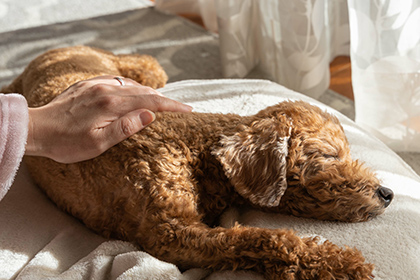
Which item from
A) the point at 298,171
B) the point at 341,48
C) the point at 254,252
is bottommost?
the point at 341,48

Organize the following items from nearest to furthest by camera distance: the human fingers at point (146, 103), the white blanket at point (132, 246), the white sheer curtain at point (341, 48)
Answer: the white blanket at point (132, 246) < the human fingers at point (146, 103) < the white sheer curtain at point (341, 48)

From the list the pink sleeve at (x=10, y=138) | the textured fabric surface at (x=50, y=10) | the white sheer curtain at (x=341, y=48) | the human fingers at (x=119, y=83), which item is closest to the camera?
the pink sleeve at (x=10, y=138)

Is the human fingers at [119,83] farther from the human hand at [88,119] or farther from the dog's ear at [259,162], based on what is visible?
the dog's ear at [259,162]

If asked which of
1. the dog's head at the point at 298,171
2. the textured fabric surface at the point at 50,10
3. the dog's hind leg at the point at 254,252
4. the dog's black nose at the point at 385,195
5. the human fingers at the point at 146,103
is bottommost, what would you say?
the textured fabric surface at the point at 50,10

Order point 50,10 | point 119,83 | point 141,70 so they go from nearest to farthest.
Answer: point 119,83 < point 141,70 < point 50,10

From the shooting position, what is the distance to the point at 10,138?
1.35m

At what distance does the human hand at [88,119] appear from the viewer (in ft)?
4.49

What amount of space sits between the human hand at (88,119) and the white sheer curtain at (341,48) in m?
0.83

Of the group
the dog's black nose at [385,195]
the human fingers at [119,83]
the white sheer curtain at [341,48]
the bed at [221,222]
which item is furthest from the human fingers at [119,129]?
the white sheer curtain at [341,48]

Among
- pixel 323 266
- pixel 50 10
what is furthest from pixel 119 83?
pixel 50 10

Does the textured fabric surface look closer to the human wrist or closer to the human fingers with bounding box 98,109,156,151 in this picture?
the human wrist

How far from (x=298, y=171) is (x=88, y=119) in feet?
2.10

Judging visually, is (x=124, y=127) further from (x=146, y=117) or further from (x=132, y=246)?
(x=132, y=246)

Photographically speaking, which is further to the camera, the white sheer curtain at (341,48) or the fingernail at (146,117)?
the white sheer curtain at (341,48)
